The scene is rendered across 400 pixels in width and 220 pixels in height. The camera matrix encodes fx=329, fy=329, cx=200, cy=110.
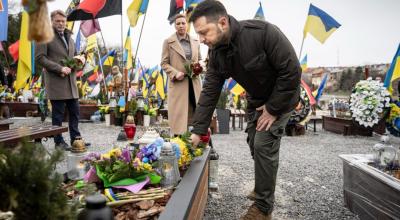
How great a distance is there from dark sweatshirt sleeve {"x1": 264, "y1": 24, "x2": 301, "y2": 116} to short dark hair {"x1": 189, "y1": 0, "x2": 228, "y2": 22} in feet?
1.22

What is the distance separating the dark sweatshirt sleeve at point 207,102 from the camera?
8.38 feet

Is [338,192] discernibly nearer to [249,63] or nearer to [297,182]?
[297,182]

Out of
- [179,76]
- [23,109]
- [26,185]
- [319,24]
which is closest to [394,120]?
[319,24]

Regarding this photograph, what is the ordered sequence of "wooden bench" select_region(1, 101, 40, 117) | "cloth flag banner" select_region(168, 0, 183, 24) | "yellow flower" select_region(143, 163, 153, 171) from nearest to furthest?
"yellow flower" select_region(143, 163, 153, 171) → "cloth flag banner" select_region(168, 0, 183, 24) → "wooden bench" select_region(1, 101, 40, 117)

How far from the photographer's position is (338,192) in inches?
142

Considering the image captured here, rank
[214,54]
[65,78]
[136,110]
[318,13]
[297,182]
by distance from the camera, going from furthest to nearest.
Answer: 1. [136,110]
2. [318,13]
3. [65,78]
4. [297,182]
5. [214,54]

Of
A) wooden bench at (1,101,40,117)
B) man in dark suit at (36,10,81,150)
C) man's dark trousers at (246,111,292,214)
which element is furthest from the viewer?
wooden bench at (1,101,40,117)

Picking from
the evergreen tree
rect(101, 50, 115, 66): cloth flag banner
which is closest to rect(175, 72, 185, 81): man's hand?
the evergreen tree

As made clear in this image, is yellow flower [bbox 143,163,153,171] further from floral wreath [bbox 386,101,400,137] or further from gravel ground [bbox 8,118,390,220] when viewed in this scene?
floral wreath [bbox 386,101,400,137]

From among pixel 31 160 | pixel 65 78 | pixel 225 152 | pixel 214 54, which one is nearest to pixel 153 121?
pixel 225 152

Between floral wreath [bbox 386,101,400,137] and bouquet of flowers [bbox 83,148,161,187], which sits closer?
bouquet of flowers [bbox 83,148,161,187]

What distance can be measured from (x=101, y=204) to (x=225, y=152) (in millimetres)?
5235

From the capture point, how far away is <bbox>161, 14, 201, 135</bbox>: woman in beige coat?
4.26 m

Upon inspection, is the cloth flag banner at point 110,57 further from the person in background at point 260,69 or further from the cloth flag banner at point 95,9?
the person in background at point 260,69
